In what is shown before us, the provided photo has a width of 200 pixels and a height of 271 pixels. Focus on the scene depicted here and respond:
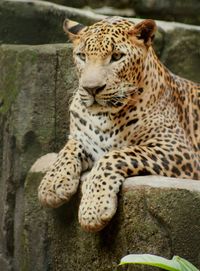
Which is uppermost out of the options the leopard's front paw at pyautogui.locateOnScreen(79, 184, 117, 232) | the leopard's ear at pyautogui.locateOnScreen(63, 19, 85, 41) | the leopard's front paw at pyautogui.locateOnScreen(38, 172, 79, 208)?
the leopard's ear at pyautogui.locateOnScreen(63, 19, 85, 41)

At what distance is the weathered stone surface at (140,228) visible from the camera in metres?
6.88

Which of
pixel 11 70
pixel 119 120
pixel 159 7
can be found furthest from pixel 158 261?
pixel 159 7

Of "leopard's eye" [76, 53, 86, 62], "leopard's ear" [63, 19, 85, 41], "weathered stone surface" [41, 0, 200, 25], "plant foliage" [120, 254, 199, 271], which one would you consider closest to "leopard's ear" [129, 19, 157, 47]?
"leopard's eye" [76, 53, 86, 62]

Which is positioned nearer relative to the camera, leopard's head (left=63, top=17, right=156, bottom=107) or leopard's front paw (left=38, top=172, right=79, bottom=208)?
leopard's head (left=63, top=17, right=156, bottom=107)

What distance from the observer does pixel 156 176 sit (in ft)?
24.5

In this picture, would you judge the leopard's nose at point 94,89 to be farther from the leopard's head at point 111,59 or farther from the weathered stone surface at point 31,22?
the weathered stone surface at point 31,22

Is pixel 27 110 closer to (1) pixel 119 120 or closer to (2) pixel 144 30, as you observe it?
(1) pixel 119 120

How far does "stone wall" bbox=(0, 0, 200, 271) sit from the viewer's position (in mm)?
6898

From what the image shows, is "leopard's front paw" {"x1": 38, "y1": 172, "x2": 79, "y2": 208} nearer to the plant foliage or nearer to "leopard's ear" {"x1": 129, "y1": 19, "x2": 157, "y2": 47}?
"leopard's ear" {"x1": 129, "y1": 19, "x2": 157, "y2": 47}

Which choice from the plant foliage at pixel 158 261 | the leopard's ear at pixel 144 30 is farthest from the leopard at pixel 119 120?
the plant foliage at pixel 158 261

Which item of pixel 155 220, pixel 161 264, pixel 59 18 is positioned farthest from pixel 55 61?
pixel 161 264

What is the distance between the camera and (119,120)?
8.42 m

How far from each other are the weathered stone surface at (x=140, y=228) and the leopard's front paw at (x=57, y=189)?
12 cm

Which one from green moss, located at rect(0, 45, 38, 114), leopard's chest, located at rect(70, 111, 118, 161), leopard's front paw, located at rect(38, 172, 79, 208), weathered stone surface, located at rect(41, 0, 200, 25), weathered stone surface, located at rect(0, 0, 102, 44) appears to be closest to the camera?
leopard's front paw, located at rect(38, 172, 79, 208)
